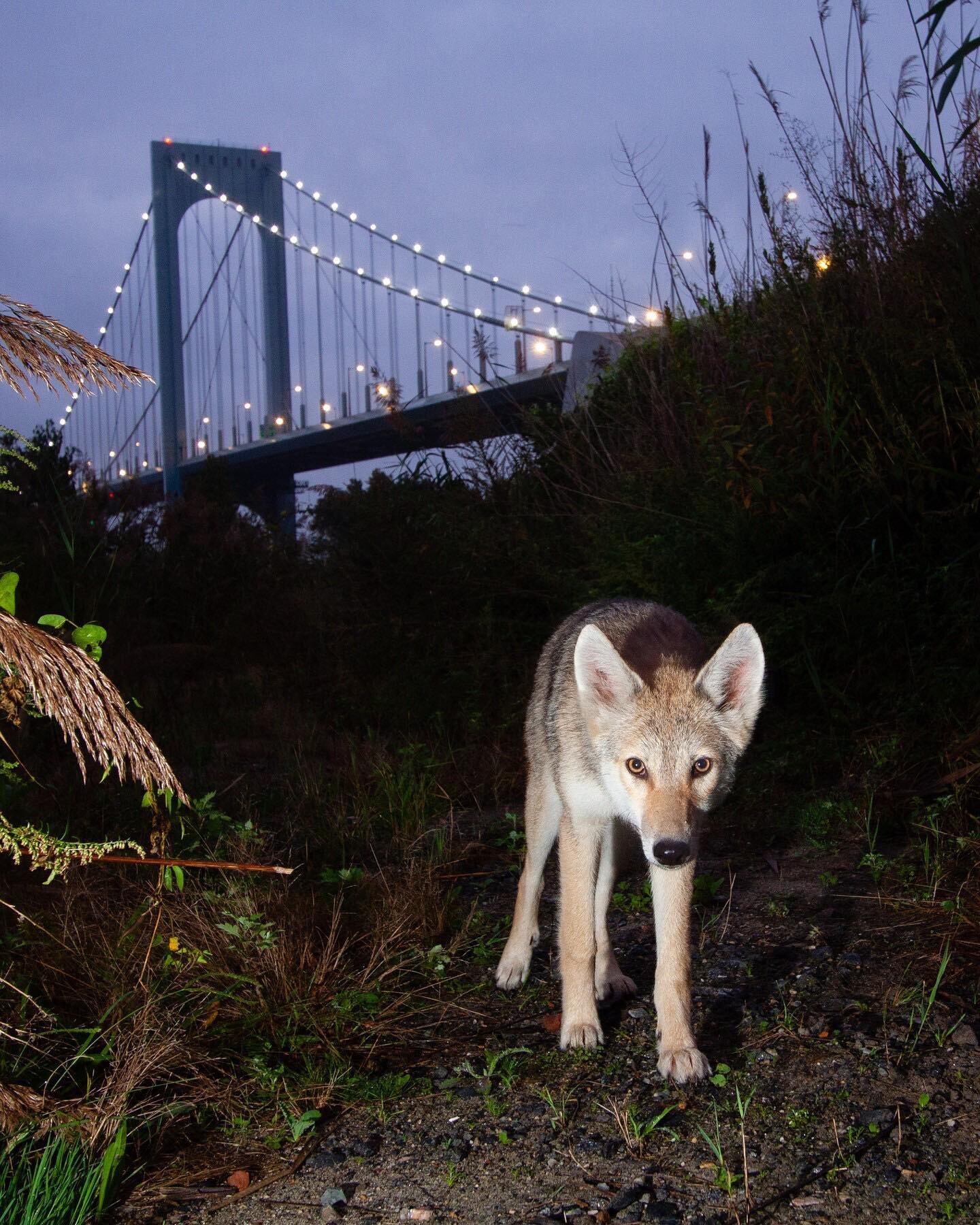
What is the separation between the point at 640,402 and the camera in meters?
7.41

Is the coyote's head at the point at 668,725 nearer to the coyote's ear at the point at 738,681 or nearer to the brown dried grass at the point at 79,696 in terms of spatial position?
the coyote's ear at the point at 738,681

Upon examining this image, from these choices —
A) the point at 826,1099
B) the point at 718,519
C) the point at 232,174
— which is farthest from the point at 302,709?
the point at 232,174

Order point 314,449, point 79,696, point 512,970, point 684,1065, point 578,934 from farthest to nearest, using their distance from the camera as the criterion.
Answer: point 314,449 → point 512,970 → point 578,934 → point 684,1065 → point 79,696

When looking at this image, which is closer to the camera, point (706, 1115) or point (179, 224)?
point (706, 1115)

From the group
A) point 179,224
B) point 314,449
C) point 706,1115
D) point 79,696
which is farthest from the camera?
point 179,224

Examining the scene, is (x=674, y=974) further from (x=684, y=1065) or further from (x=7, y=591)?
(x=7, y=591)

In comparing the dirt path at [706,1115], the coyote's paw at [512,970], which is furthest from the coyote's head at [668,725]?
the coyote's paw at [512,970]

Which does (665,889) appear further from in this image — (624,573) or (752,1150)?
(624,573)

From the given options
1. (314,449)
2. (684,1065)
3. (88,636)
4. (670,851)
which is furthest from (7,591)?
(314,449)

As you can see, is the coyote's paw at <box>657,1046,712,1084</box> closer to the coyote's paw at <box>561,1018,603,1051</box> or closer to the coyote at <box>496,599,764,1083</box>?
the coyote at <box>496,599,764,1083</box>

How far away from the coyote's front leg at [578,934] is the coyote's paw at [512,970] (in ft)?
1.03

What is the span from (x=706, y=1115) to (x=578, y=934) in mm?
590

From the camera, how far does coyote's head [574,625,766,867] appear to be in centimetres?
265

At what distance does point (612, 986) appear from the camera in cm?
318
